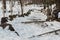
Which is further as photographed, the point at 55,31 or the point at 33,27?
the point at 33,27

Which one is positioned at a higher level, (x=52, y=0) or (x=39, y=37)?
(x=52, y=0)

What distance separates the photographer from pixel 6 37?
9711mm

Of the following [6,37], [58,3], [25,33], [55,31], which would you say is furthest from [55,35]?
[58,3]

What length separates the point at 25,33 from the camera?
10.4 m

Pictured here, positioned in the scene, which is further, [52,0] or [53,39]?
[52,0]

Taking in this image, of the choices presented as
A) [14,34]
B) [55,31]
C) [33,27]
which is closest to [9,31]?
[14,34]

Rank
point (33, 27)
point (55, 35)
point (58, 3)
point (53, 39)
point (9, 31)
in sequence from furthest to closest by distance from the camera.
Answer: point (58, 3), point (33, 27), point (9, 31), point (55, 35), point (53, 39)

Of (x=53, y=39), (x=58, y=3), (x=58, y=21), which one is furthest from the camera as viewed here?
(x=58, y=3)

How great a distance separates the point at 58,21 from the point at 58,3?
6.44 feet

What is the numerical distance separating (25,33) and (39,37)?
3.80ft

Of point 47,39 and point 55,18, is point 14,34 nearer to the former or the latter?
point 47,39

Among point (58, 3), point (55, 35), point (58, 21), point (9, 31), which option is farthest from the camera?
point (58, 3)

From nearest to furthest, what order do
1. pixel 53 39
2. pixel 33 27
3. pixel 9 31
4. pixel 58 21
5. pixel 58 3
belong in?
pixel 53 39 < pixel 9 31 < pixel 33 27 < pixel 58 21 < pixel 58 3

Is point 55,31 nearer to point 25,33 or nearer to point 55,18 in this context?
point 25,33
